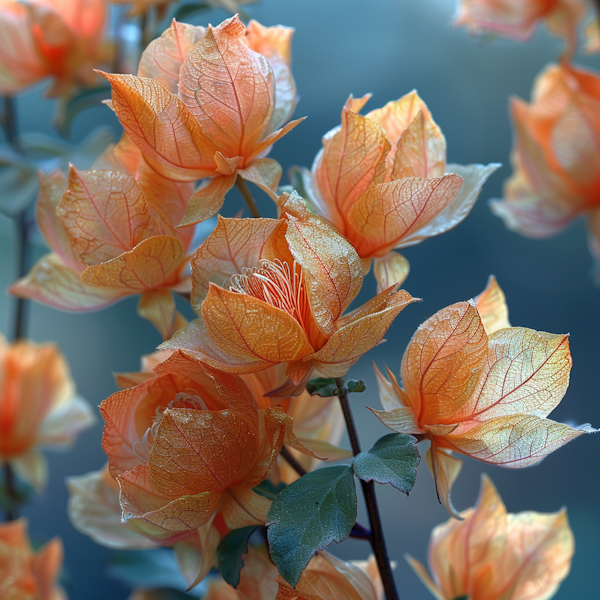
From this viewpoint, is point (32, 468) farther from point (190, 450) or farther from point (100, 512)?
point (190, 450)

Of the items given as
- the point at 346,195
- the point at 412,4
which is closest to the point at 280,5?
the point at 412,4

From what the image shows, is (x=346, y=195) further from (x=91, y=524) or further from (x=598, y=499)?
(x=598, y=499)

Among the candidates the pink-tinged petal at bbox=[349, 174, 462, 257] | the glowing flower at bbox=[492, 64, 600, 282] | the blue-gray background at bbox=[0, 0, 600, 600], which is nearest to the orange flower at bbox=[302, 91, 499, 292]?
the pink-tinged petal at bbox=[349, 174, 462, 257]

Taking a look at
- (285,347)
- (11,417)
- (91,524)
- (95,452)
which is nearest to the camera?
(285,347)

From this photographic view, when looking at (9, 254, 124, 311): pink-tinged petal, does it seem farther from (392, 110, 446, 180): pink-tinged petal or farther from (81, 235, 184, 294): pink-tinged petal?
(392, 110, 446, 180): pink-tinged petal

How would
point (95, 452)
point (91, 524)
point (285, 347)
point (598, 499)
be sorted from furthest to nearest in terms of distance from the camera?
point (95, 452)
point (598, 499)
point (91, 524)
point (285, 347)

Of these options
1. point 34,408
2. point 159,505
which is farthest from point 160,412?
point 34,408
